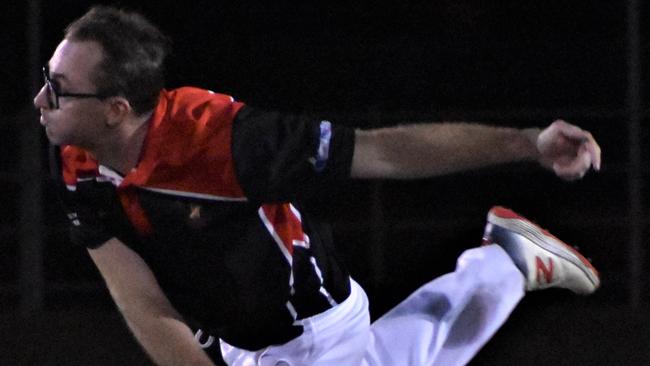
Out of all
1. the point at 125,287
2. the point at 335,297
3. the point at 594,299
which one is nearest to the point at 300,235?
the point at 335,297

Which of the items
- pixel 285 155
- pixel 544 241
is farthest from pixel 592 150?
pixel 544 241

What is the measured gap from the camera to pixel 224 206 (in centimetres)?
296

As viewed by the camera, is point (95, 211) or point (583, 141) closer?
point (583, 141)

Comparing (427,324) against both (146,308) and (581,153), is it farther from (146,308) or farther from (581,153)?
(581,153)

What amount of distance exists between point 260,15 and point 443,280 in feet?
19.0

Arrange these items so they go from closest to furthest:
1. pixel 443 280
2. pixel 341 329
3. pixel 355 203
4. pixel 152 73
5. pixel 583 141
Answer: pixel 583 141
pixel 152 73
pixel 341 329
pixel 443 280
pixel 355 203

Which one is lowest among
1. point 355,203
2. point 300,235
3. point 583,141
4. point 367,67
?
point 355,203

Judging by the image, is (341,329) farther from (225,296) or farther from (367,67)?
(367,67)

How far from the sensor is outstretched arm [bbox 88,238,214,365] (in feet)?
9.59

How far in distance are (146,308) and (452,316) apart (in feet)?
2.87

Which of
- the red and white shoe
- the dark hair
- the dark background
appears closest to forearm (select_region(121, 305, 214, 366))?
the dark hair

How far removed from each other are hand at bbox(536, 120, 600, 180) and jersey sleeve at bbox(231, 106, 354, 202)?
424 millimetres

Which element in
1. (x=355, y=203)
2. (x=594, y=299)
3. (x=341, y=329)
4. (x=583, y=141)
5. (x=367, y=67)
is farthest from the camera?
(x=355, y=203)

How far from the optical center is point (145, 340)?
3029mm
